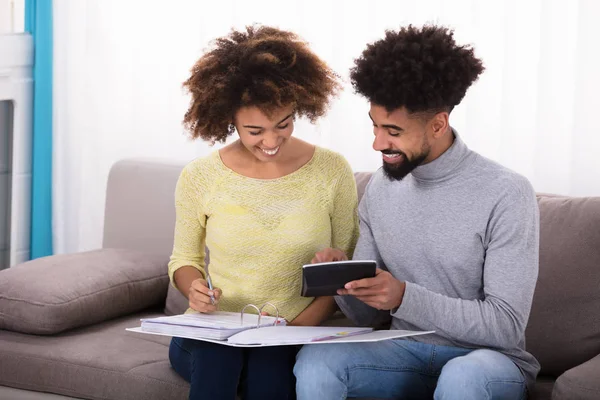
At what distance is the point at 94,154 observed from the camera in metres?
3.61

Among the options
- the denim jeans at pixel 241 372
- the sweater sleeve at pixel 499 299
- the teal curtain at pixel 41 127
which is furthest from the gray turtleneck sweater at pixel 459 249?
the teal curtain at pixel 41 127

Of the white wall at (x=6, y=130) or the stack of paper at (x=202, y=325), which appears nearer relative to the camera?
the stack of paper at (x=202, y=325)

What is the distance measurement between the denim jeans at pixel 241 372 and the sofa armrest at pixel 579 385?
1.86 feet

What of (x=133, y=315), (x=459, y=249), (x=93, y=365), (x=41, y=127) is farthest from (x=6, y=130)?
(x=459, y=249)

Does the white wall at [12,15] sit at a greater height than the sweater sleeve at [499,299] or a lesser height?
greater

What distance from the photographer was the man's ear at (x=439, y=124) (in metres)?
2.07

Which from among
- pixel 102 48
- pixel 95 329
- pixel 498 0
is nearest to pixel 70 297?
pixel 95 329

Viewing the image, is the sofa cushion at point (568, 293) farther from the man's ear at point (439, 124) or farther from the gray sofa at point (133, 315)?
the man's ear at point (439, 124)

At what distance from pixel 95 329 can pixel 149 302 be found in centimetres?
22

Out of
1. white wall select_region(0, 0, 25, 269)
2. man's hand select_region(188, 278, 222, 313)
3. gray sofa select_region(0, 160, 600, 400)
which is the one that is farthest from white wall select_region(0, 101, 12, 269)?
man's hand select_region(188, 278, 222, 313)

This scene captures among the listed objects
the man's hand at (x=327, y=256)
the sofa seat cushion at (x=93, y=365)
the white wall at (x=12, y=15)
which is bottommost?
the sofa seat cushion at (x=93, y=365)

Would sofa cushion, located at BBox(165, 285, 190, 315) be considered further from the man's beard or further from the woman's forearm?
the man's beard

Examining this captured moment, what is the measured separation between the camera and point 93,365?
239cm

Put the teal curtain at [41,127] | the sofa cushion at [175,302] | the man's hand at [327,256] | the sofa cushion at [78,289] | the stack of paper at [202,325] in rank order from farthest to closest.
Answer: the teal curtain at [41,127], the sofa cushion at [175,302], the sofa cushion at [78,289], the man's hand at [327,256], the stack of paper at [202,325]
